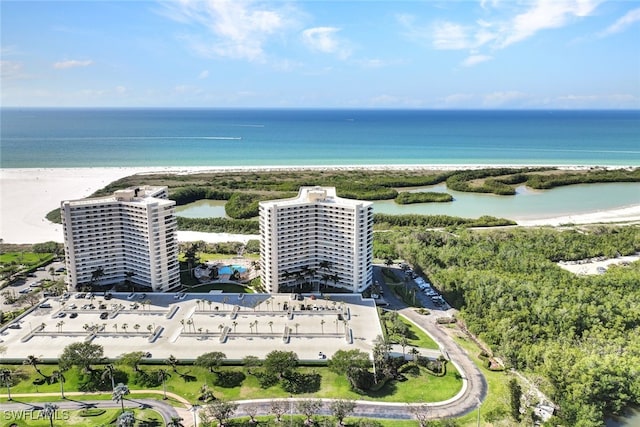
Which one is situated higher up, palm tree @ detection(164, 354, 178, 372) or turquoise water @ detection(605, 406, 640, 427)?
palm tree @ detection(164, 354, 178, 372)

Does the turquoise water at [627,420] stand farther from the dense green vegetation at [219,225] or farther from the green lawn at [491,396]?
the dense green vegetation at [219,225]

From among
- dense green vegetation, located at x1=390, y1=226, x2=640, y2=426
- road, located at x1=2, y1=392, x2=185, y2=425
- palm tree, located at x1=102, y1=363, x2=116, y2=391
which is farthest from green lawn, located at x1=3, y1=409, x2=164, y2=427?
dense green vegetation, located at x1=390, y1=226, x2=640, y2=426

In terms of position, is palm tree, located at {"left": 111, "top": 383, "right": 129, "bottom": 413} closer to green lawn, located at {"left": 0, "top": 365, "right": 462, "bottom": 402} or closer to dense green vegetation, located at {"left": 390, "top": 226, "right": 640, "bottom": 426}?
green lawn, located at {"left": 0, "top": 365, "right": 462, "bottom": 402}

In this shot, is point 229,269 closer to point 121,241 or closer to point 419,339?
point 121,241

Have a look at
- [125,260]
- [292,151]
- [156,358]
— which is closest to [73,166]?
[292,151]

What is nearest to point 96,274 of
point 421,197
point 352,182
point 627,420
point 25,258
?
point 25,258

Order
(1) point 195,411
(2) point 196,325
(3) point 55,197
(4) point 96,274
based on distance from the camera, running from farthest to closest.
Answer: (3) point 55,197 < (4) point 96,274 < (2) point 196,325 < (1) point 195,411

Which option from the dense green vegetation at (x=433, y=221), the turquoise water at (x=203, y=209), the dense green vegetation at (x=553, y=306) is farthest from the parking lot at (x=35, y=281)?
the dense green vegetation at (x=433, y=221)
